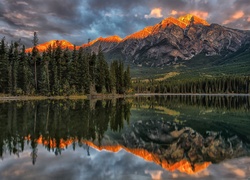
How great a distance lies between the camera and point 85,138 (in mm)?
25203

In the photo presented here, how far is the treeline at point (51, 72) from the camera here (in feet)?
331

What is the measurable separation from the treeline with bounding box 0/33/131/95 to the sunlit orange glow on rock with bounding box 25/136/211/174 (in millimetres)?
81118

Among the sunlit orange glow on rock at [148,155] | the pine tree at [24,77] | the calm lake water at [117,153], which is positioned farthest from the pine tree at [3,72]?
the sunlit orange glow on rock at [148,155]

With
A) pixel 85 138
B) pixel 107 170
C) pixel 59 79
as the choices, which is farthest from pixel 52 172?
pixel 59 79

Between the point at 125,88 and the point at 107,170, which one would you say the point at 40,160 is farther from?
the point at 125,88

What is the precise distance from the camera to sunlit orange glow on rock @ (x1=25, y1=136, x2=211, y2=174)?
16.4 m

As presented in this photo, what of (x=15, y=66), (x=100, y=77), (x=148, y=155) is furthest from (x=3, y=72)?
(x=148, y=155)

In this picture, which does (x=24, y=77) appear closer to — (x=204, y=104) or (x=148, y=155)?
(x=204, y=104)

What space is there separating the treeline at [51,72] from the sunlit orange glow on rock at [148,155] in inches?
3194

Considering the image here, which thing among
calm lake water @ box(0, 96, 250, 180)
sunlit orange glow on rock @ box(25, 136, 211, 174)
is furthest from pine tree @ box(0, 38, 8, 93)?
sunlit orange glow on rock @ box(25, 136, 211, 174)

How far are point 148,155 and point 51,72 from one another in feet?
318

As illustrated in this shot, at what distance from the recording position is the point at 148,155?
2003 centimetres

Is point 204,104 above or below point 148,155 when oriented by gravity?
below

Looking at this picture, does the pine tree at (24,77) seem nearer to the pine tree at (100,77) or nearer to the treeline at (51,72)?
the treeline at (51,72)
